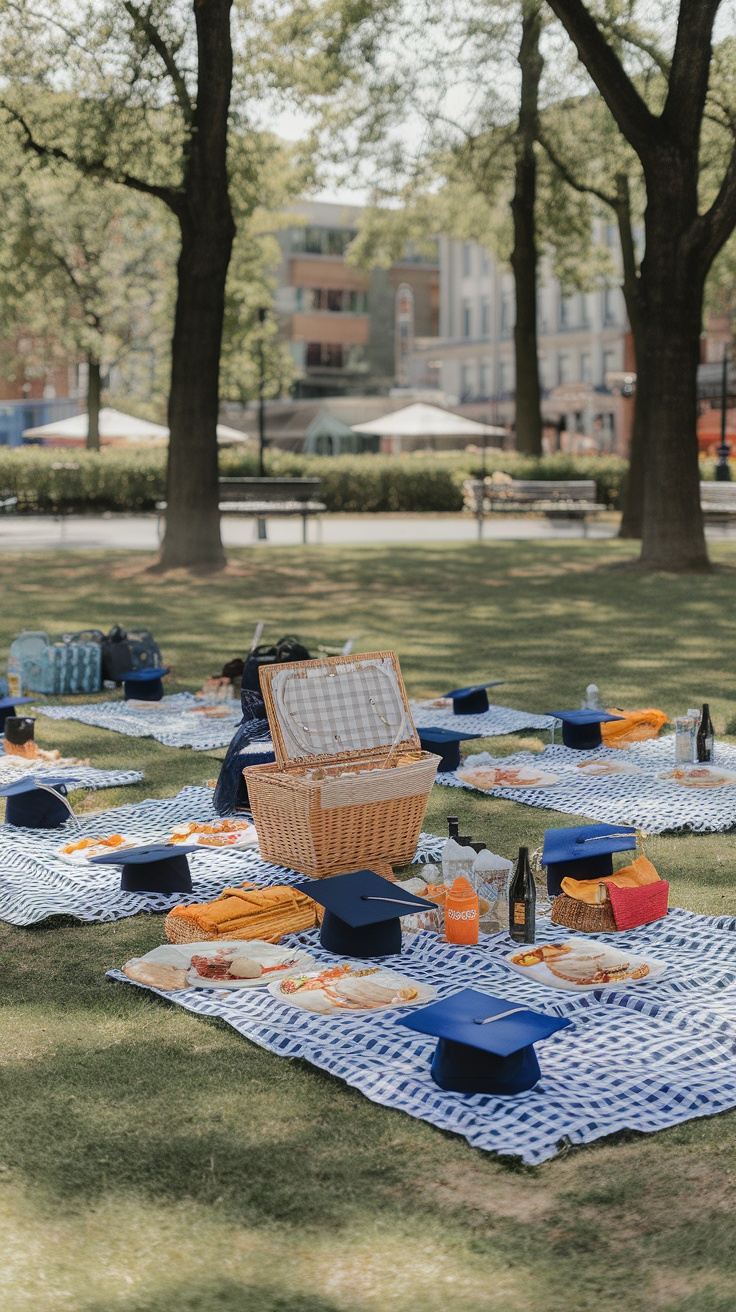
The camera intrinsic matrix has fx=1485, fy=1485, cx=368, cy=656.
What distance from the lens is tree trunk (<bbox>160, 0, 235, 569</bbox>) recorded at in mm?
18328

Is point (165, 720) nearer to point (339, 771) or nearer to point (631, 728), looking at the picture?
point (631, 728)

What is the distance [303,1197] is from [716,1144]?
112cm

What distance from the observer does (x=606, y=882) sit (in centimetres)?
570

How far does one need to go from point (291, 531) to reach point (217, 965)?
78.8ft

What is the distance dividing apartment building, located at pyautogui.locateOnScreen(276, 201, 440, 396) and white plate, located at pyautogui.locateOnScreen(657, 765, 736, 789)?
6792cm

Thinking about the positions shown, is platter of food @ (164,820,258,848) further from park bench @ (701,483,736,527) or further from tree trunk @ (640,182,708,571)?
park bench @ (701,483,736,527)

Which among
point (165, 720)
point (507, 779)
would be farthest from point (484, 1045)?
point (165, 720)

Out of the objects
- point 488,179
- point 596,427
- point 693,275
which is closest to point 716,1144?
point 693,275

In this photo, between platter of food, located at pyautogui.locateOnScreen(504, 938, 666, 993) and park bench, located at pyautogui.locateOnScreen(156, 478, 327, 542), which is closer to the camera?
platter of food, located at pyautogui.locateOnScreen(504, 938, 666, 993)

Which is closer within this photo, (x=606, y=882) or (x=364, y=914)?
(x=364, y=914)

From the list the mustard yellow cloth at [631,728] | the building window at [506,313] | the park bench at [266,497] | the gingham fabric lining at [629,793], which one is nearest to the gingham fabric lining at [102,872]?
the gingham fabric lining at [629,793]

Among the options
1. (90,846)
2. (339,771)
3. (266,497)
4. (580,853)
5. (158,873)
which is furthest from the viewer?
(266,497)

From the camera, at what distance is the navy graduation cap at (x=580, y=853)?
233 inches

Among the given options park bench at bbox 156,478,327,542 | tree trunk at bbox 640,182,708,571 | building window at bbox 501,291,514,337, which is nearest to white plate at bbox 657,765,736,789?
tree trunk at bbox 640,182,708,571
